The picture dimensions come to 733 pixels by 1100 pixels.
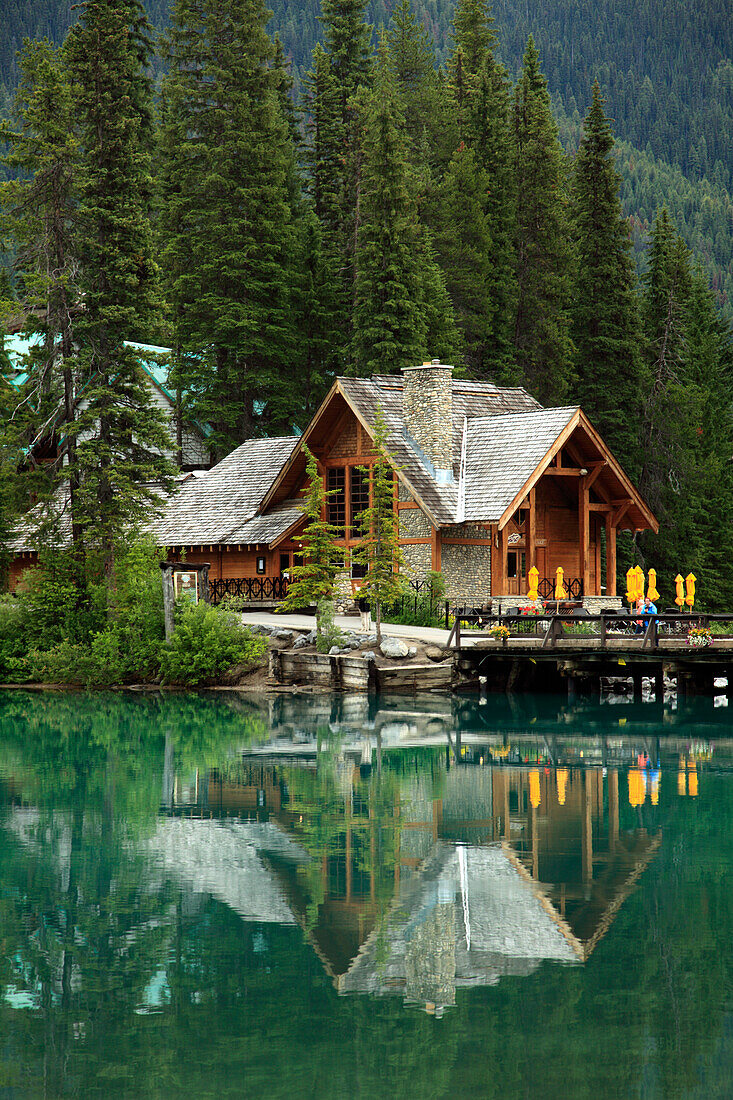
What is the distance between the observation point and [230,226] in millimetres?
49688

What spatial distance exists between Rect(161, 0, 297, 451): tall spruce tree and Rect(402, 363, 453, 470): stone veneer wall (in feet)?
35.4

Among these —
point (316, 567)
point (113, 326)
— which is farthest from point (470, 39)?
point (316, 567)

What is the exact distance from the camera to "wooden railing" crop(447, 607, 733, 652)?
2930 centimetres

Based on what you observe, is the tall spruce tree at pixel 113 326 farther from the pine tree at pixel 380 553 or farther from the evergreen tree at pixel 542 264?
the evergreen tree at pixel 542 264

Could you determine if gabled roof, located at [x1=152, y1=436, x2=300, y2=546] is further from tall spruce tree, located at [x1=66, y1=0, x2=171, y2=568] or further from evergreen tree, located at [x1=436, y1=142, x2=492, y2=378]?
evergreen tree, located at [x1=436, y1=142, x2=492, y2=378]

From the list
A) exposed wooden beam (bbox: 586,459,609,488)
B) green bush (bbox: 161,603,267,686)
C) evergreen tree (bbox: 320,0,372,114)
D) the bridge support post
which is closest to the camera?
the bridge support post

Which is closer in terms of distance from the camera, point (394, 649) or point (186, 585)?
point (394, 649)

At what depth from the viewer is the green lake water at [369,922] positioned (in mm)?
9094

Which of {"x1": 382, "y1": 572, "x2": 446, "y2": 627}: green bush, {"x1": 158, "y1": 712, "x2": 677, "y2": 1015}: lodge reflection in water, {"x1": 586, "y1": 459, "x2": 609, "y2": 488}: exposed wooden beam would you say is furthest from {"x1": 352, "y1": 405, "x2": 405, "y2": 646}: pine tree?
{"x1": 158, "y1": 712, "x2": 677, "y2": 1015}: lodge reflection in water

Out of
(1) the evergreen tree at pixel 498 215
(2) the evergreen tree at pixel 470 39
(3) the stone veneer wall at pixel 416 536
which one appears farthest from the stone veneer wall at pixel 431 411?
(2) the evergreen tree at pixel 470 39

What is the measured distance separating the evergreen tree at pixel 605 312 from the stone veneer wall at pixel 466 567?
14277 millimetres

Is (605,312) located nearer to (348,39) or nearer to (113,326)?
(348,39)

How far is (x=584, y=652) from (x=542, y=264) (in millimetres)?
27894

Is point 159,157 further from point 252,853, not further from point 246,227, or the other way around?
point 252,853
